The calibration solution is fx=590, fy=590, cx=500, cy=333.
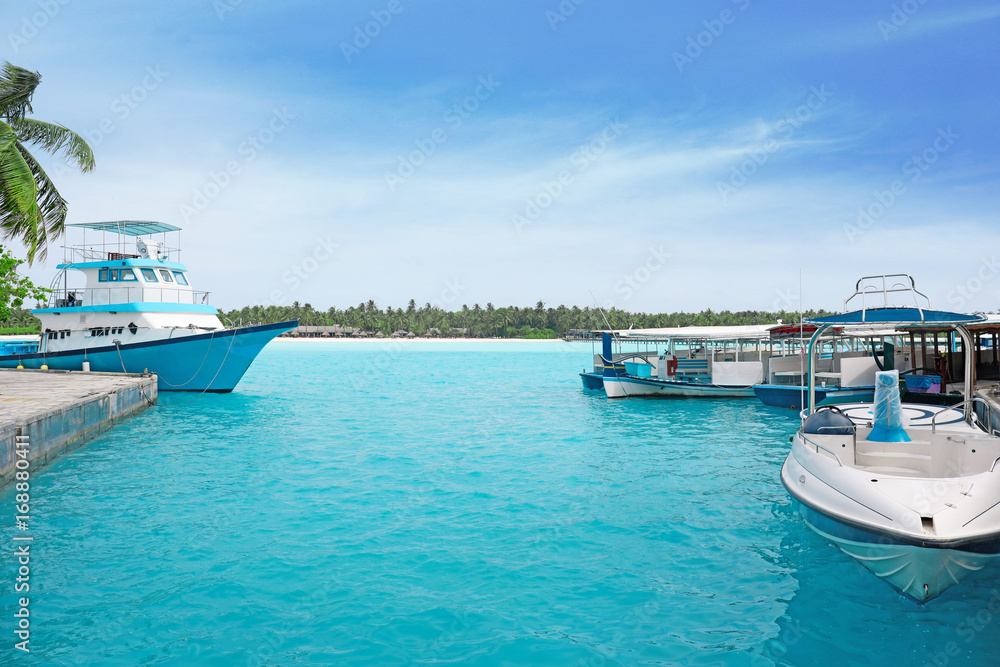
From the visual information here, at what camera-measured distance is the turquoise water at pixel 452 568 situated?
562cm

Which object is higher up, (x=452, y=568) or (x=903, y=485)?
(x=903, y=485)

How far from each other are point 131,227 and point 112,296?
11.3ft

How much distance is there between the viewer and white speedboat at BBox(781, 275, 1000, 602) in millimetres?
5727

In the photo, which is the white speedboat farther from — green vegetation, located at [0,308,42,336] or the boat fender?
green vegetation, located at [0,308,42,336]

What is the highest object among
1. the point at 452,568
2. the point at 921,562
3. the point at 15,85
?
the point at 15,85

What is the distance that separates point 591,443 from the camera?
53.4 feet

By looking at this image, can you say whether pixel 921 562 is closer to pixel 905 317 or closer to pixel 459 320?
pixel 905 317

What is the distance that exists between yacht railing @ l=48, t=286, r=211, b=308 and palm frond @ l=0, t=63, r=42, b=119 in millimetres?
10881

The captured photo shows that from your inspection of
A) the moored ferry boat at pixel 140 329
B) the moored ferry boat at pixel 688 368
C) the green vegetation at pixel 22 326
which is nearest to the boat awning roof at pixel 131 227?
the moored ferry boat at pixel 140 329

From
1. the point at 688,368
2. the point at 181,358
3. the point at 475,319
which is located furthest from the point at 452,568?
the point at 475,319

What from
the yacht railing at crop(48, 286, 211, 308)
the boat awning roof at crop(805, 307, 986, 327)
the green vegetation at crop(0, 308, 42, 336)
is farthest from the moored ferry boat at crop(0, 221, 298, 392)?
the green vegetation at crop(0, 308, 42, 336)

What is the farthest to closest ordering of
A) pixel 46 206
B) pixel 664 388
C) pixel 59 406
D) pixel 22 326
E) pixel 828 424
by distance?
pixel 22 326 < pixel 664 388 < pixel 46 206 < pixel 59 406 < pixel 828 424

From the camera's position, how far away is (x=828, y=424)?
26.8 feet

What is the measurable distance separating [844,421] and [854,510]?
2.15 m
